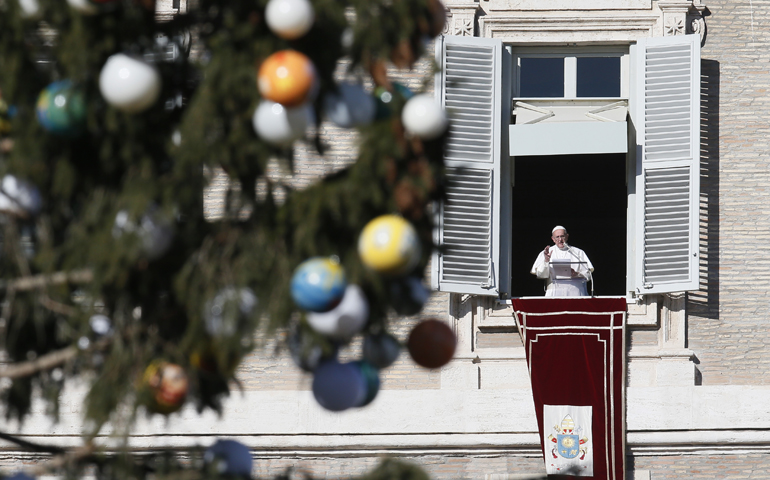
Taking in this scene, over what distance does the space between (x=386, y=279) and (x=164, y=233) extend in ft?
2.60

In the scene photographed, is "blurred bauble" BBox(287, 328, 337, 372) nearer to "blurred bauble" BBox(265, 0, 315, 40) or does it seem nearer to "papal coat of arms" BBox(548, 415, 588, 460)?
"blurred bauble" BBox(265, 0, 315, 40)

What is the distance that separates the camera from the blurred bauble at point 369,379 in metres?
4.12

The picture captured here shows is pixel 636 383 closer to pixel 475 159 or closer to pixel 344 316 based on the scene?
pixel 475 159

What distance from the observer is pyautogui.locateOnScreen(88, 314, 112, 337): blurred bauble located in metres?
4.10

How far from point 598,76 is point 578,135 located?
84 centimetres

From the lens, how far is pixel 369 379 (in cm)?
414

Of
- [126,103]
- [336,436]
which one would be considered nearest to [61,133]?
[126,103]

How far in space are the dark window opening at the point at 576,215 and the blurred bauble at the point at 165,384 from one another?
1420 cm

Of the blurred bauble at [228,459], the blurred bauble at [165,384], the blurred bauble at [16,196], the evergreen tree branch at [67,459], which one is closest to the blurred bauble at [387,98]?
the blurred bauble at [165,384]

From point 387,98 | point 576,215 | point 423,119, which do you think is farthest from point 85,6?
point 576,215

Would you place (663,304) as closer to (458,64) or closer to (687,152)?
(687,152)

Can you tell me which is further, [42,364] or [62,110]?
[42,364]

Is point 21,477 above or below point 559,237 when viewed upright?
below

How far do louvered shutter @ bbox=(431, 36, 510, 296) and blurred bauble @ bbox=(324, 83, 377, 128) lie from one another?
580cm
